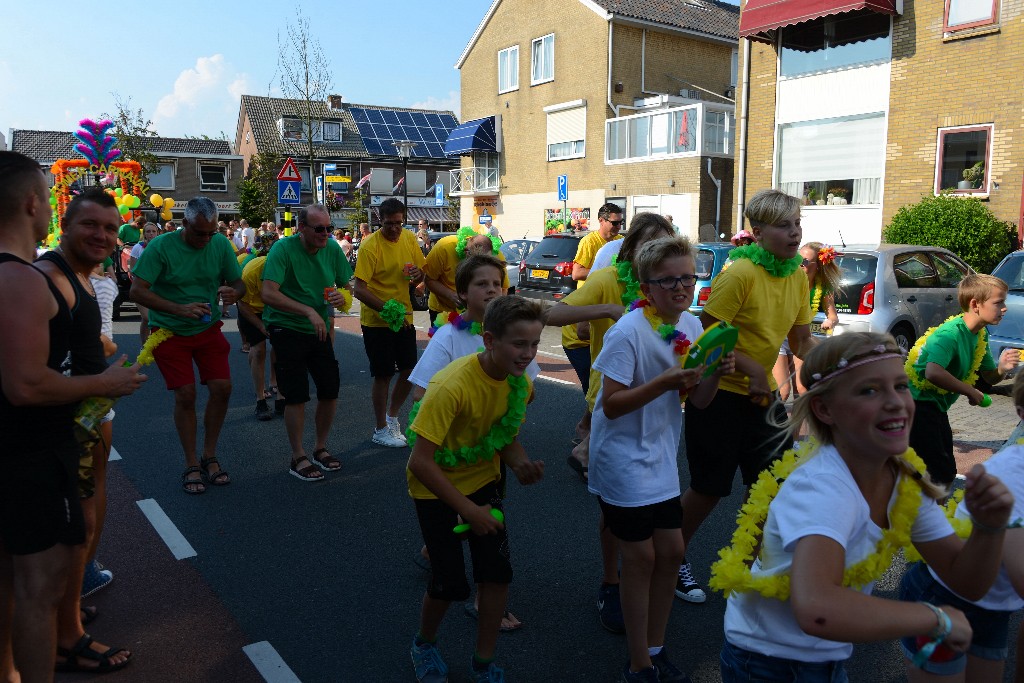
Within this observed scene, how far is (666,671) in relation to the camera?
3.09m

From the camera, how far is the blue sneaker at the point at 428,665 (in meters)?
3.13

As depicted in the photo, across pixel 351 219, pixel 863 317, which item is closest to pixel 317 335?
pixel 863 317

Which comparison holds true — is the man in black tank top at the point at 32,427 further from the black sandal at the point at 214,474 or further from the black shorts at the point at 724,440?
the black sandal at the point at 214,474

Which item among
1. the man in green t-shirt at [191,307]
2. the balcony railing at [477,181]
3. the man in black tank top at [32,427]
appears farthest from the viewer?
the balcony railing at [477,181]

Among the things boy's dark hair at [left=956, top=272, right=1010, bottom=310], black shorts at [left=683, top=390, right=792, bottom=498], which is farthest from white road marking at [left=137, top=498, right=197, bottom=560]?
boy's dark hair at [left=956, top=272, right=1010, bottom=310]

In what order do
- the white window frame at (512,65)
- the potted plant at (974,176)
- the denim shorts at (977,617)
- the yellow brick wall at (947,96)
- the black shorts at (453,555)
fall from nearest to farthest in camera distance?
the denim shorts at (977,617), the black shorts at (453,555), the yellow brick wall at (947,96), the potted plant at (974,176), the white window frame at (512,65)

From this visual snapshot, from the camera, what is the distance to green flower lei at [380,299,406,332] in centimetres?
630

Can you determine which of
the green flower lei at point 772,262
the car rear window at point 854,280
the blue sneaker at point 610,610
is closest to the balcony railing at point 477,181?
the car rear window at point 854,280

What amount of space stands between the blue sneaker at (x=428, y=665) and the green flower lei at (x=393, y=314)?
3.48 metres

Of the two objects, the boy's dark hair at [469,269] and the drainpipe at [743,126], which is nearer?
the boy's dark hair at [469,269]

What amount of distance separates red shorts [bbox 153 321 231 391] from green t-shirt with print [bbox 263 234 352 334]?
0.46 meters

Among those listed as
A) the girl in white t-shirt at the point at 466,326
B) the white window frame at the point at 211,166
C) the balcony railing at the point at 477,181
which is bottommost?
the girl in white t-shirt at the point at 466,326

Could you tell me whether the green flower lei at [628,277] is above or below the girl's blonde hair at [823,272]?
above

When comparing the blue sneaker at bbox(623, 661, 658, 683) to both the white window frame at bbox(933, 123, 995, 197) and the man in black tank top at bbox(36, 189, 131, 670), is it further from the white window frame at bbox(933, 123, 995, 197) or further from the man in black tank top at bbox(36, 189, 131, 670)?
the white window frame at bbox(933, 123, 995, 197)
